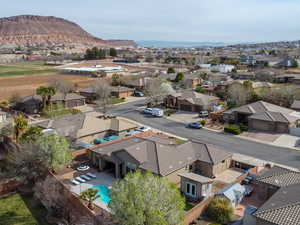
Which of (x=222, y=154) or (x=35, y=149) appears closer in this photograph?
(x=35, y=149)

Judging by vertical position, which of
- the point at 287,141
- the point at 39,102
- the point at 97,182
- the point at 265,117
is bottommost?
the point at 97,182

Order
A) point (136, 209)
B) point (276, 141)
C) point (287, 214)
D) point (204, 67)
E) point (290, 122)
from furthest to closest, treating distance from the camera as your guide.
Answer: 1. point (204, 67)
2. point (290, 122)
3. point (276, 141)
4. point (287, 214)
5. point (136, 209)

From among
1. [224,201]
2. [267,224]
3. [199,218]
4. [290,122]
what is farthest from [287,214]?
[290,122]

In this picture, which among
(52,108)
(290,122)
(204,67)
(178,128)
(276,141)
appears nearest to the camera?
(276,141)

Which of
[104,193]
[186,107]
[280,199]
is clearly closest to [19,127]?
[104,193]

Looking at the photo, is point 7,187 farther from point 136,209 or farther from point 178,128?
point 178,128

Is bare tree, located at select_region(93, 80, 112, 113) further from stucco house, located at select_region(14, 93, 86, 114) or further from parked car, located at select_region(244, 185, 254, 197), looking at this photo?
parked car, located at select_region(244, 185, 254, 197)

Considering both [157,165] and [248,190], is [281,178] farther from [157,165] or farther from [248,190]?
[157,165]
